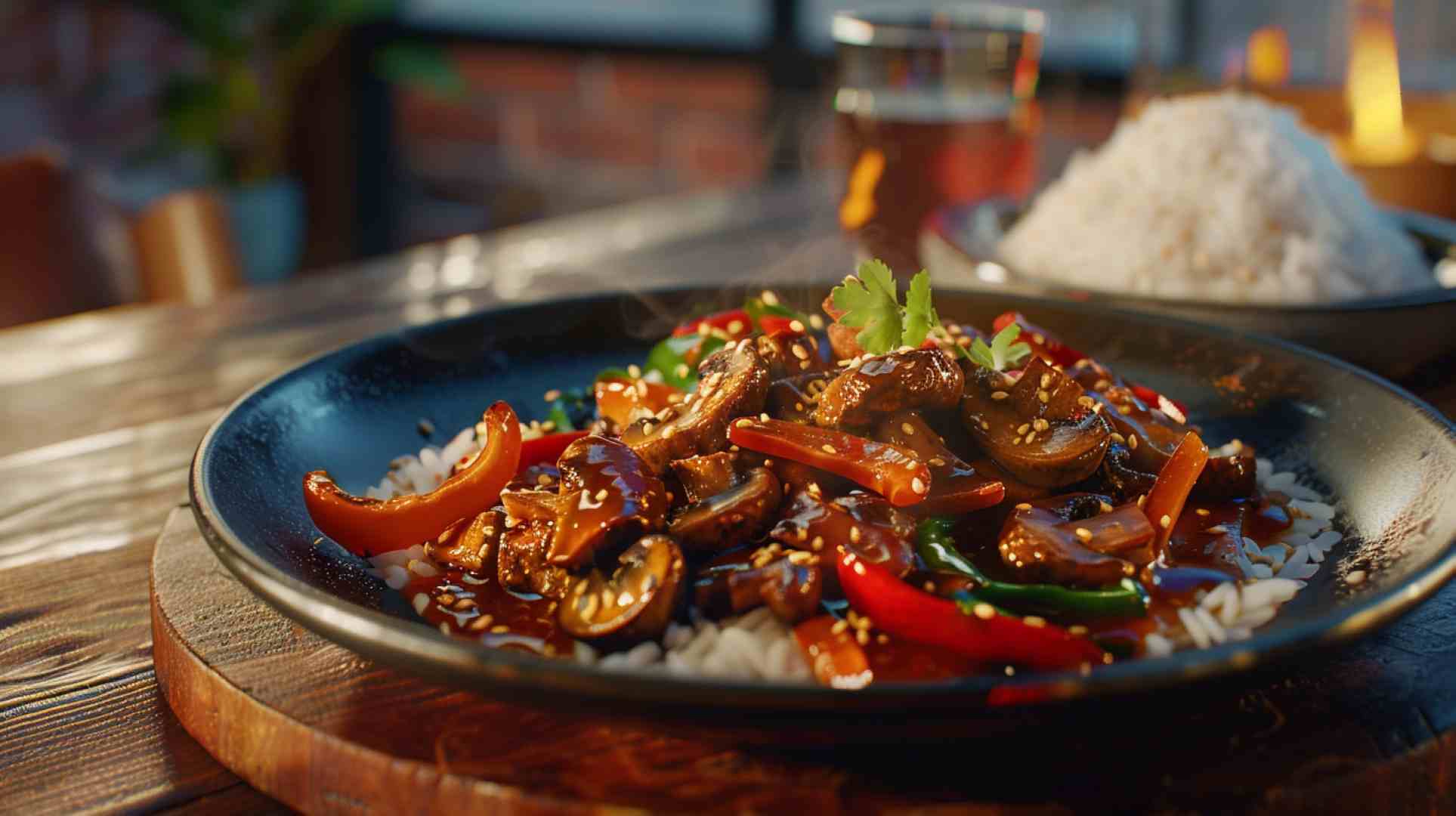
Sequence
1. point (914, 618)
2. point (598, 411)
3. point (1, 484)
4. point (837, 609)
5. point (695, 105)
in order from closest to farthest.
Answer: point (914, 618), point (837, 609), point (598, 411), point (1, 484), point (695, 105)

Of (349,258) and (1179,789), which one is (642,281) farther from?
(349,258)

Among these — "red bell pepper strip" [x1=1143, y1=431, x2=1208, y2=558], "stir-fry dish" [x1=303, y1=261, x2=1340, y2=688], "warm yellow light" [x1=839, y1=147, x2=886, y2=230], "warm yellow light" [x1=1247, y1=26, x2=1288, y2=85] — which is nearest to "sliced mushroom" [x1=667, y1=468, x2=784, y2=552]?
"stir-fry dish" [x1=303, y1=261, x2=1340, y2=688]

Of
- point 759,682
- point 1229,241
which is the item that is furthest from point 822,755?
point 1229,241

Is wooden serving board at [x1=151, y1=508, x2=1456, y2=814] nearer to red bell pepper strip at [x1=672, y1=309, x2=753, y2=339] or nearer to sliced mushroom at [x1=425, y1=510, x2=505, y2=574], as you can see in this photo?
sliced mushroom at [x1=425, y1=510, x2=505, y2=574]

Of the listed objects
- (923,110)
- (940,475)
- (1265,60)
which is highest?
(1265,60)

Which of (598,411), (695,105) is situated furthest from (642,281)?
(695,105)

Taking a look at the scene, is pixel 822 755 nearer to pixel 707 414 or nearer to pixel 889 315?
pixel 707 414

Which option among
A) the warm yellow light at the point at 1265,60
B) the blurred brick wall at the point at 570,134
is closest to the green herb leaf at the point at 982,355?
the warm yellow light at the point at 1265,60
